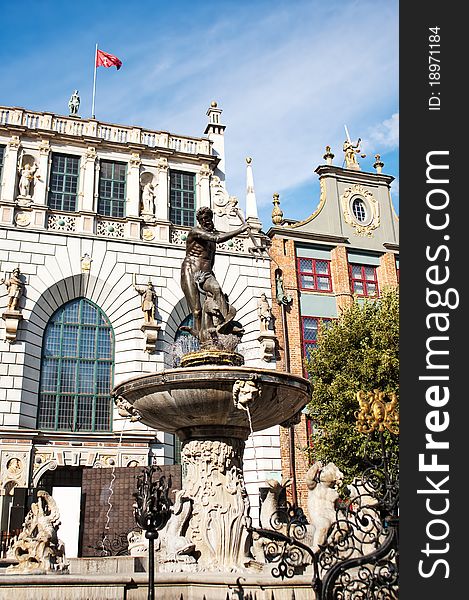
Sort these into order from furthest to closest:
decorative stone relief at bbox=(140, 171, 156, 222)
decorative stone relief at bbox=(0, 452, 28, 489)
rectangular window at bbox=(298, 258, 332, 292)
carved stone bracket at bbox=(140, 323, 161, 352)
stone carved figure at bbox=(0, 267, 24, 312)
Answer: rectangular window at bbox=(298, 258, 332, 292)
decorative stone relief at bbox=(140, 171, 156, 222)
carved stone bracket at bbox=(140, 323, 161, 352)
stone carved figure at bbox=(0, 267, 24, 312)
decorative stone relief at bbox=(0, 452, 28, 489)

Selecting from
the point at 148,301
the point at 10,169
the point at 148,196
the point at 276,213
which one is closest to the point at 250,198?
the point at 276,213

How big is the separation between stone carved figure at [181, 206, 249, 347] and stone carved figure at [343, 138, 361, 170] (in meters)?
22.1

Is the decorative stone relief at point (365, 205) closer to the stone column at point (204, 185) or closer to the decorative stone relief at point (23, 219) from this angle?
the stone column at point (204, 185)

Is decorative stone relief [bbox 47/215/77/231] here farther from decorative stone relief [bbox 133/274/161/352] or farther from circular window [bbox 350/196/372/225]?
circular window [bbox 350/196/372/225]

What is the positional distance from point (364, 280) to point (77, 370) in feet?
46.5

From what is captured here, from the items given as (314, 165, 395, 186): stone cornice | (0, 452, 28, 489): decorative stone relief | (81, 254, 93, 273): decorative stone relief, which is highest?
(314, 165, 395, 186): stone cornice

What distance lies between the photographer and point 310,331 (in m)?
28.0

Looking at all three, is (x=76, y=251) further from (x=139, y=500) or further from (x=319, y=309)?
(x=139, y=500)

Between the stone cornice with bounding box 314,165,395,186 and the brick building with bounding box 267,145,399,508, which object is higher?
the stone cornice with bounding box 314,165,395,186

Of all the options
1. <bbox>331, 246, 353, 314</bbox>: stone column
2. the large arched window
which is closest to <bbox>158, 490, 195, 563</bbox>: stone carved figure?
the large arched window

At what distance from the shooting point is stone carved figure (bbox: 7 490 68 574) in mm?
10773

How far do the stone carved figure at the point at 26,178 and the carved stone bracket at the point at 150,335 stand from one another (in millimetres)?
7345

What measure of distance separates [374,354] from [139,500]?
15.4m

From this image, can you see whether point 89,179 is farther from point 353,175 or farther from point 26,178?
point 353,175
